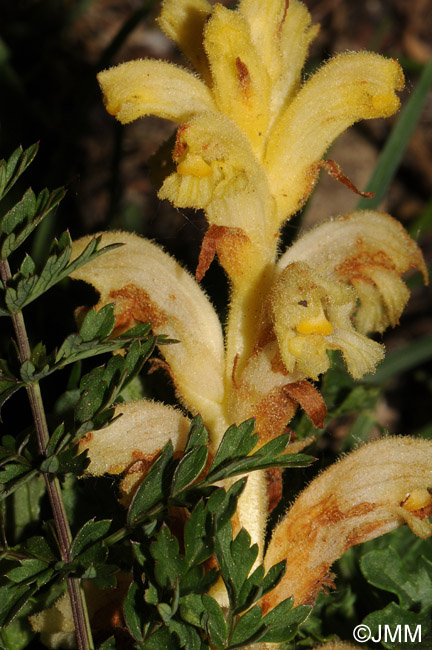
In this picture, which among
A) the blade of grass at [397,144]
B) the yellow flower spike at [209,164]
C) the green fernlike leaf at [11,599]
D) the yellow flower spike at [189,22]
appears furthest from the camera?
the blade of grass at [397,144]

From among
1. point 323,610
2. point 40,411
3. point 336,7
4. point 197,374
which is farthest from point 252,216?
point 336,7

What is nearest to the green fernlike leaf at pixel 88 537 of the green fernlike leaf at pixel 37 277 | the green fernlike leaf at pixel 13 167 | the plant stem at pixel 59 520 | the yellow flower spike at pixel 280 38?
the plant stem at pixel 59 520

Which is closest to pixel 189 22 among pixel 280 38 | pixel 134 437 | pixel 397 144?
pixel 280 38

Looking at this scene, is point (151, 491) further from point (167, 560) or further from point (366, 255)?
point (366, 255)

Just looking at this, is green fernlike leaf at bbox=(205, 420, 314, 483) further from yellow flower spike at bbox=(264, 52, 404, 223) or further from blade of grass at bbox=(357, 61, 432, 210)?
blade of grass at bbox=(357, 61, 432, 210)

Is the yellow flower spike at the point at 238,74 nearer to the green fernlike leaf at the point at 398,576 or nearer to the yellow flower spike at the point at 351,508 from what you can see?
the yellow flower spike at the point at 351,508

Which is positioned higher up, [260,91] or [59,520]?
[260,91]
